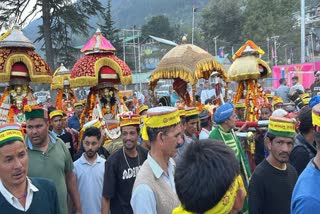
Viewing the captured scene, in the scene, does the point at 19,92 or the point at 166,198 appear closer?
the point at 166,198

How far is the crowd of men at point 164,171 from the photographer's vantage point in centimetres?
204

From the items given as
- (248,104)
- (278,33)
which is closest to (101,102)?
(248,104)

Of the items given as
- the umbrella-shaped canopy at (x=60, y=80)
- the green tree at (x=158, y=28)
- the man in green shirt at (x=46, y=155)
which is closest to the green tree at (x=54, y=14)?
the umbrella-shaped canopy at (x=60, y=80)

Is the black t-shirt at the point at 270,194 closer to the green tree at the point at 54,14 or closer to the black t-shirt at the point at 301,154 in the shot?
the black t-shirt at the point at 301,154

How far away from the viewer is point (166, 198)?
2852 mm

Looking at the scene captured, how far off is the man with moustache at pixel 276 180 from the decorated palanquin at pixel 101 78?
14.5 ft

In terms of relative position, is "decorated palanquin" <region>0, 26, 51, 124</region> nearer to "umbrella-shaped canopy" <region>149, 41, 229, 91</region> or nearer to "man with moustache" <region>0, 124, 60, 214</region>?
"umbrella-shaped canopy" <region>149, 41, 229, 91</region>

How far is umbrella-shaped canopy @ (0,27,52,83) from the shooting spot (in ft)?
22.1

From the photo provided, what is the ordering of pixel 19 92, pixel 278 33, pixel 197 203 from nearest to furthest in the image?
pixel 197 203, pixel 19 92, pixel 278 33

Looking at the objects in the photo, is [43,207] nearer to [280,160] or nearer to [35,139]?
[35,139]

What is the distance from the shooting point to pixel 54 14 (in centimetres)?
1892

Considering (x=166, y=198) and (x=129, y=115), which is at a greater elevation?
(x=129, y=115)

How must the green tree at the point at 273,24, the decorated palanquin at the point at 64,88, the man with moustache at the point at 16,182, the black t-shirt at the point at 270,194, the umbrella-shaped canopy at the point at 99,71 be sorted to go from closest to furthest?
1. the man with moustache at the point at 16,182
2. the black t-shirt at the point at 270,194
3. the umbrella-shaped canopy at the point at 99,71
4. the decorated palanquin at the point at 64,88
5. the green tree at the point at 273,24

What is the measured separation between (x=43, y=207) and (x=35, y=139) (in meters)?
1.17
